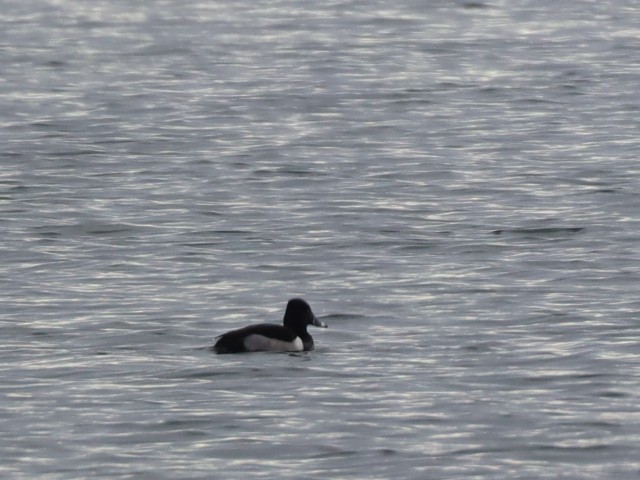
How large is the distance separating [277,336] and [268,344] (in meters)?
0.09

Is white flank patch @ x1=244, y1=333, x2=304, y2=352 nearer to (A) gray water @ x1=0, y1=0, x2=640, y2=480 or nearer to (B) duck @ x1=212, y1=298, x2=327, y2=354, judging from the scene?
(B) duck @ x1=212, y1=298, x2=327, y2=354

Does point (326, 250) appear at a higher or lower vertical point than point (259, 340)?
lower

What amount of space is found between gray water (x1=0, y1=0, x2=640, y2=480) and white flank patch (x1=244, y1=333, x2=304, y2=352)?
14 cm

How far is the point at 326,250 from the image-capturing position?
18.9 m

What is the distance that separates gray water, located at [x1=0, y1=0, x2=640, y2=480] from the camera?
40.7 feet

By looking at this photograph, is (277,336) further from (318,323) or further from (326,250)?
(326,250)

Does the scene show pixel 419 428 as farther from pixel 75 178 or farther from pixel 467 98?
pixel 467 98

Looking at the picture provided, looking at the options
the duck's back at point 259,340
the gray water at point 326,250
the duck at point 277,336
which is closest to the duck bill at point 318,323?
the duck at point 277,336

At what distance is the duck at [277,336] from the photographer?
47.5 feet

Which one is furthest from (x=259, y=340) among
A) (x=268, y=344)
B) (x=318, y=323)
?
(x=318, y=323)

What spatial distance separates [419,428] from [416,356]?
1.98 meters

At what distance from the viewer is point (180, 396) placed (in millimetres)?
13328

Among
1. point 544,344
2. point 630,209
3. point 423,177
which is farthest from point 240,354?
point 423,177

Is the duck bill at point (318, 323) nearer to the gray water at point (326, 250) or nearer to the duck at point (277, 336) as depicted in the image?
the duck at point (277, 336)
